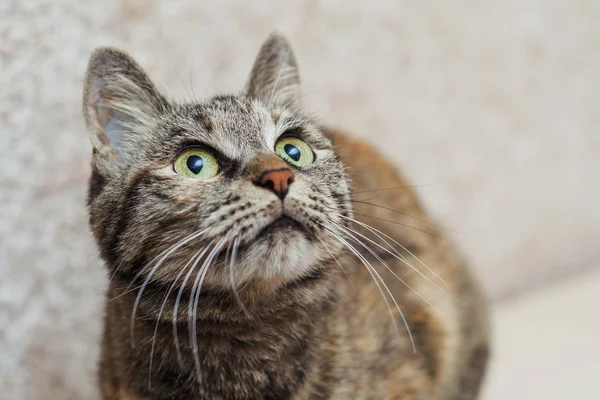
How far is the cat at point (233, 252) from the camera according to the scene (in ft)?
2.65

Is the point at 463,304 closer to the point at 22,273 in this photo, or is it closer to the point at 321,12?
the point at 321,12

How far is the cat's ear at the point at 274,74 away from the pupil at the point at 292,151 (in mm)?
132

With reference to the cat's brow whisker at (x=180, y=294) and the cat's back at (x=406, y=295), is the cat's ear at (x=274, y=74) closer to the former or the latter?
the cat's back at (x=406, y=295)

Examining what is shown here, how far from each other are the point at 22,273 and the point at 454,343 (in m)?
0.88

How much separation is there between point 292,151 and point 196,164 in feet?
0.53

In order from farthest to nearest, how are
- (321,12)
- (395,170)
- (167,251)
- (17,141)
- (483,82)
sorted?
1. (483,82)
2. (321,12)
3. (395,170)
4. (17,141)
5. (167,251)

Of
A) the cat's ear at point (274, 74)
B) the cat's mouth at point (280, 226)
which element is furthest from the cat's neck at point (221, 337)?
the cat's ear at point (274, 74)

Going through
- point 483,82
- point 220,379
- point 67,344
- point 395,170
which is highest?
point 483,82

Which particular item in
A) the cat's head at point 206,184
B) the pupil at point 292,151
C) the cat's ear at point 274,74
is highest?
the cat's ear at point 274,74

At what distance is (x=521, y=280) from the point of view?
195cm

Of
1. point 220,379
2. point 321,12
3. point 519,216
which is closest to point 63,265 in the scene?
point 220,379

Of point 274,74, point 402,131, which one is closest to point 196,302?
point 274,74

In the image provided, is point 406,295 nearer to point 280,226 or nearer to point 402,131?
point 280,226

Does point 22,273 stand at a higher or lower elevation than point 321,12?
lower
